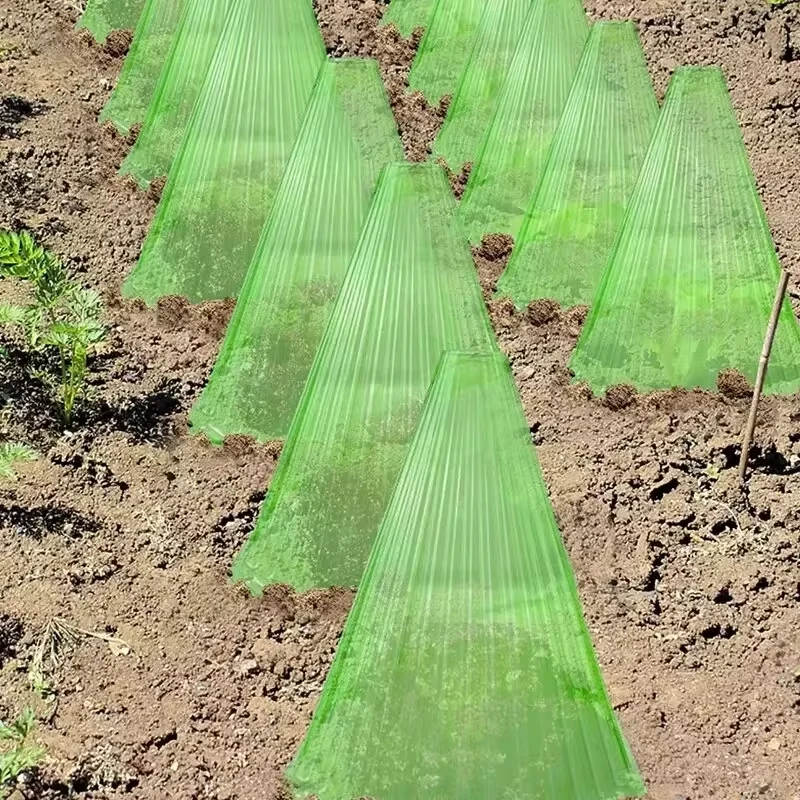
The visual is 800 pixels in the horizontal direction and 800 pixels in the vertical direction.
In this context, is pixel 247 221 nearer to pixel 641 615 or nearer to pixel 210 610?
pixel 210 610

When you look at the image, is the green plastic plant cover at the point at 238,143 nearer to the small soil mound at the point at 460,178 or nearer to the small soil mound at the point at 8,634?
the small soil mound at the point at 460,178

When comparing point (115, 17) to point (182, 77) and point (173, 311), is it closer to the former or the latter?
point (182, 77)

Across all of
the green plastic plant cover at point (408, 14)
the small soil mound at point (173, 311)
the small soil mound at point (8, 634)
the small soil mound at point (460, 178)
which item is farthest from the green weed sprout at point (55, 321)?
the green plastic plant cover at point (408, 14)

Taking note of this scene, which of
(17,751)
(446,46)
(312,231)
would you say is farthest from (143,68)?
(17,751)

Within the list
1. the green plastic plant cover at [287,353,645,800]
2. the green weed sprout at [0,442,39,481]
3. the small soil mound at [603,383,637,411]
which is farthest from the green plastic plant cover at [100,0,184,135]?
the green plastic plant cover at [287,353,645,800]

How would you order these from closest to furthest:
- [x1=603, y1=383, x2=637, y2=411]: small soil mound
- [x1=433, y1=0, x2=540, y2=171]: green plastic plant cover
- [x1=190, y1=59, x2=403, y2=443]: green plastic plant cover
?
[x1=190, y1=59, x2=403, y2=443]: green plastic plant cover
[x1=603, y1=383, x2=637, y2=411]: small soil mound
[x1=433, y1=0, x2=540, y2=171]: green plastic plant cover

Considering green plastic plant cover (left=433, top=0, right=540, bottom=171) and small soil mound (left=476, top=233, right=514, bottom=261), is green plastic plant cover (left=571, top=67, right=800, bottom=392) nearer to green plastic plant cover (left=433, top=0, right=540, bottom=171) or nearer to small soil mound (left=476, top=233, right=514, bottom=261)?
small soil mound (left=476, top=233, right=514, bottom=261)

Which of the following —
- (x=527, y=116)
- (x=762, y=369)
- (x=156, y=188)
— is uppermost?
(x=527, y=116)
